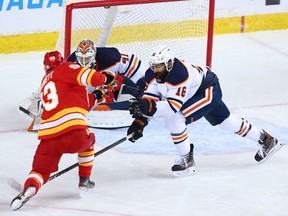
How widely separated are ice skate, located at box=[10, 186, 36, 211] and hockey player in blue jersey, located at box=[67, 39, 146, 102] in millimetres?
915

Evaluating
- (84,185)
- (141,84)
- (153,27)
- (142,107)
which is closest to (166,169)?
(142,107)

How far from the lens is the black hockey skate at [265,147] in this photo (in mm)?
4934

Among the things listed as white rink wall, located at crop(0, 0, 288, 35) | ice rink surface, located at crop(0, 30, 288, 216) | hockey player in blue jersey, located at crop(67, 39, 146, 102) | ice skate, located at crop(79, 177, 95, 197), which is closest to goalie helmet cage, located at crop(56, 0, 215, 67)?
hockey player in blue jersey, located at crop(67, 39, 146, 102)

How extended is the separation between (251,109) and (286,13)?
6.10 feet

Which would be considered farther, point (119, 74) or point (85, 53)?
point (119, 74)

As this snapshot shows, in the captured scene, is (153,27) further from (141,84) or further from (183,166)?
(183,166)

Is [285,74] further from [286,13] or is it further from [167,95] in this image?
[167,95]

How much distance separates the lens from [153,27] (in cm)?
602

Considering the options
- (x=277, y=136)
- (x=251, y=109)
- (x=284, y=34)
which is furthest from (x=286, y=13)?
(x=277, y=136)

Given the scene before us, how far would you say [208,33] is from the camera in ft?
19.3

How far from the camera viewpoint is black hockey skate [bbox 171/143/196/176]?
15.5 ft

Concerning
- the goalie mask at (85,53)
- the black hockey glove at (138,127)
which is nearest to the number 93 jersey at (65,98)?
the black hockey glove at (138,127)

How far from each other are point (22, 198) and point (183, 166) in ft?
2.85

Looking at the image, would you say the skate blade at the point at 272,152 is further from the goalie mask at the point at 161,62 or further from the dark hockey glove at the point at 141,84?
the dark hockey glove at the point at 141,84
